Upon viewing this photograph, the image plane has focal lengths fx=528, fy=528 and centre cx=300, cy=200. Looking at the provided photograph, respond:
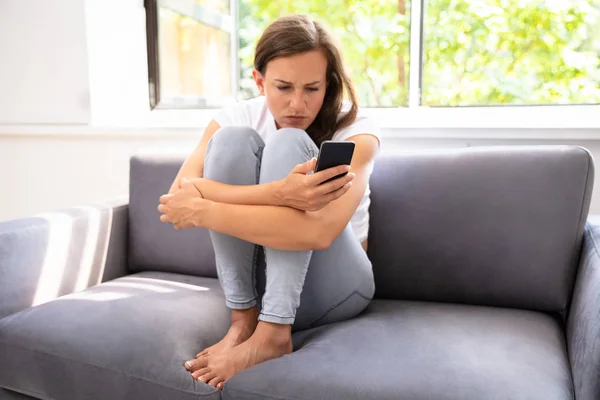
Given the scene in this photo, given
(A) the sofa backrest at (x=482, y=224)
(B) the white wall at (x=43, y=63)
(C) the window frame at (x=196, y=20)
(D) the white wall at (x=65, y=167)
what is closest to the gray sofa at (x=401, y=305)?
(A) the sofa backrest at (x=482, y=224)

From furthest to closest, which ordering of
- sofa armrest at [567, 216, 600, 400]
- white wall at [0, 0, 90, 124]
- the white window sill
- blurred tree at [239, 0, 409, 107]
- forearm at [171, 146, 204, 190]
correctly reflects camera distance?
white wall at [0, 0, 90, 124], blurred tree at [239, 0, 409, 107], the white window sill, forearm at [171, 146, 204, 190], sofa armrest at [567, 216, 600, 400]

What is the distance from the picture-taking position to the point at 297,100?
1209 millimetres

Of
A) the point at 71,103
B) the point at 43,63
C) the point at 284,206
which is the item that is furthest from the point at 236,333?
the point at 43,63

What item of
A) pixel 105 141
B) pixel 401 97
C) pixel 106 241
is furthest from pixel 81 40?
pixel 401 97

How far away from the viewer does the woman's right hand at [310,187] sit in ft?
3.31

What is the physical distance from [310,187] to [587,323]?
56 cm

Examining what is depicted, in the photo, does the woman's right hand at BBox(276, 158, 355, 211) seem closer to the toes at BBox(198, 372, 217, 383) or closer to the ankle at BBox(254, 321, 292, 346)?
the ankle at BBox(254, 321, 292, 346)

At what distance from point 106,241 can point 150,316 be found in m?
0.50

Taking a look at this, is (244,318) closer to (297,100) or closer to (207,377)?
(207,377)

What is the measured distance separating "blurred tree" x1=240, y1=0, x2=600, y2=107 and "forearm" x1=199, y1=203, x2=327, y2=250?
959 millimetres

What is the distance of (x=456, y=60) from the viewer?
1.98 metres

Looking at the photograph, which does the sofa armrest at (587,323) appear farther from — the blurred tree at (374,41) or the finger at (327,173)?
the blurred tree at (374,41)

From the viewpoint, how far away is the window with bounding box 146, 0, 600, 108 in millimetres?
1843

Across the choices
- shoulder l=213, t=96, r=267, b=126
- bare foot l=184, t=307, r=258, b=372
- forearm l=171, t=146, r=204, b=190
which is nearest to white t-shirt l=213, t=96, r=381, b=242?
shoulder l=213, t=96, r=267, b=126
